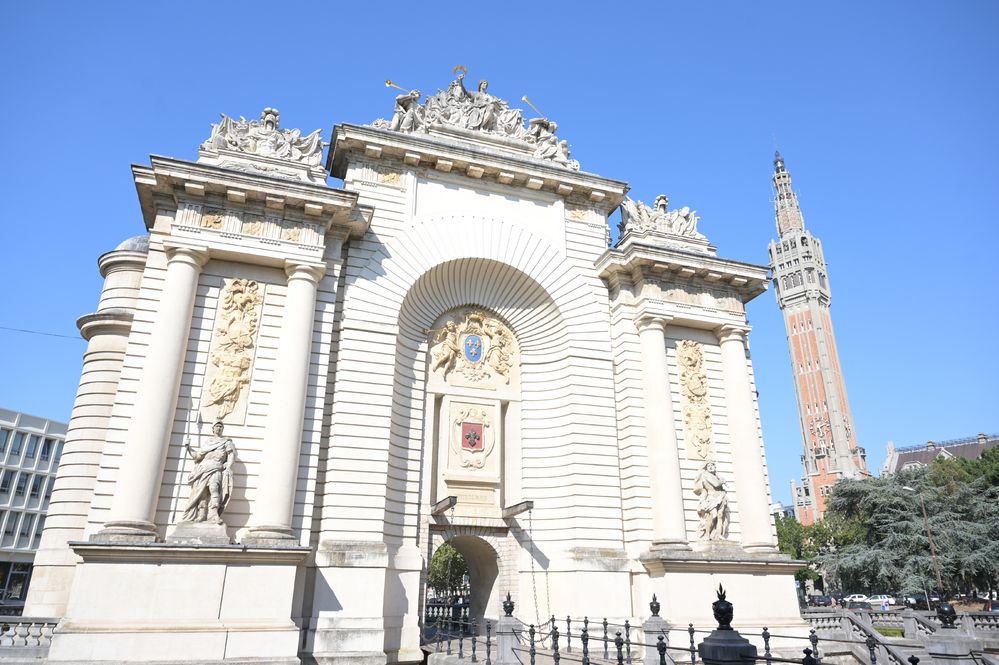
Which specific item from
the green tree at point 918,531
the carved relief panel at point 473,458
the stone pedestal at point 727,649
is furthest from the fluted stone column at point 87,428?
the green tree at point 918,531

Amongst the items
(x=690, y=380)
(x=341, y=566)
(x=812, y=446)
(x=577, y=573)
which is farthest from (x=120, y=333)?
(x=812, y=446)

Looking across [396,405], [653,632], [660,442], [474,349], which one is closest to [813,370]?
[660,442]

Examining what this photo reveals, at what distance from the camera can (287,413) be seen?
55.2ft

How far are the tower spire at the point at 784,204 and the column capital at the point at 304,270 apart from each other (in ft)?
366

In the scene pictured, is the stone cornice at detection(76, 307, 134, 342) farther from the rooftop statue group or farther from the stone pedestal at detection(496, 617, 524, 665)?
the stone pedestal at detection(496, 617, 524, 665)

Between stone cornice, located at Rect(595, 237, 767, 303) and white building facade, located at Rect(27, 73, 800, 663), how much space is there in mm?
82

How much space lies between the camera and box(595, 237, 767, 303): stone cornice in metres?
22.0

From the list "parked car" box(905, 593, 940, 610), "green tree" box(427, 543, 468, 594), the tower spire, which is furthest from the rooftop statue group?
the tower spire

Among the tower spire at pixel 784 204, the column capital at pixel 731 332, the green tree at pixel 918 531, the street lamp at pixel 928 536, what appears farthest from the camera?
the tower spire at pixel 784 204

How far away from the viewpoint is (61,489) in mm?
16609

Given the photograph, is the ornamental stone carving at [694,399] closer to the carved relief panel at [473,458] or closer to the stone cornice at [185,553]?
the carved relief panel at [473,458]

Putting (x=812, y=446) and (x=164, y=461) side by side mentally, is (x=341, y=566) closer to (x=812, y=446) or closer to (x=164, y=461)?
(x=164, y=461)

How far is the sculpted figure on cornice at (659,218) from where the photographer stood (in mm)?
24438

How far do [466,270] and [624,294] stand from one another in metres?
5.60
